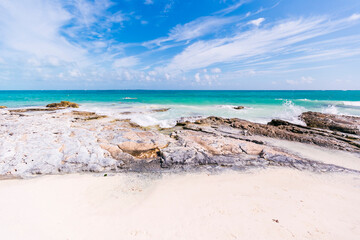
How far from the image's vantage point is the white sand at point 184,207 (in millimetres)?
3672

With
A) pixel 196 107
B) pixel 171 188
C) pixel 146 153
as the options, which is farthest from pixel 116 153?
pixel 196 107

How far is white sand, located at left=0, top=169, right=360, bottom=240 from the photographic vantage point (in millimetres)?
3672

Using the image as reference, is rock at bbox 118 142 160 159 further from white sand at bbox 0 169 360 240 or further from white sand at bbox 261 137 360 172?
white sand at bbox 261 137 360 172

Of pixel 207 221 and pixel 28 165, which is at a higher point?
pixel 28 165

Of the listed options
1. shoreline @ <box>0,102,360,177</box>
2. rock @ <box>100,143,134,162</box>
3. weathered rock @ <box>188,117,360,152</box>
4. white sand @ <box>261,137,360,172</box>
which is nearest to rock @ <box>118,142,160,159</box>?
shoreline @ <box>0,102,360,177</box>

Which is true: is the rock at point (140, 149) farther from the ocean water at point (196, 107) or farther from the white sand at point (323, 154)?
the white sand at point (323, 154)

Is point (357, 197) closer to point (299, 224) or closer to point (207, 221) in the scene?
point (299, 224)

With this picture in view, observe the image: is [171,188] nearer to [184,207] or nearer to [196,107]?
[184,207]

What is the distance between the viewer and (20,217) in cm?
390

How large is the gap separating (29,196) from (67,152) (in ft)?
8.53

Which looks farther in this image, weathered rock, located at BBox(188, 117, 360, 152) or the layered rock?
weathered rock, located at BBox(188, 117, 360, 152)

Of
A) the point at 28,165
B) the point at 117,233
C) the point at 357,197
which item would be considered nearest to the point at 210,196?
the point at 117,233

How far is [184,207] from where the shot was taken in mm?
4504

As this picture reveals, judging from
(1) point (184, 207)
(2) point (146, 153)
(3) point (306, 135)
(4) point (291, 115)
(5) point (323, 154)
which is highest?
(4) point (291, 115)
